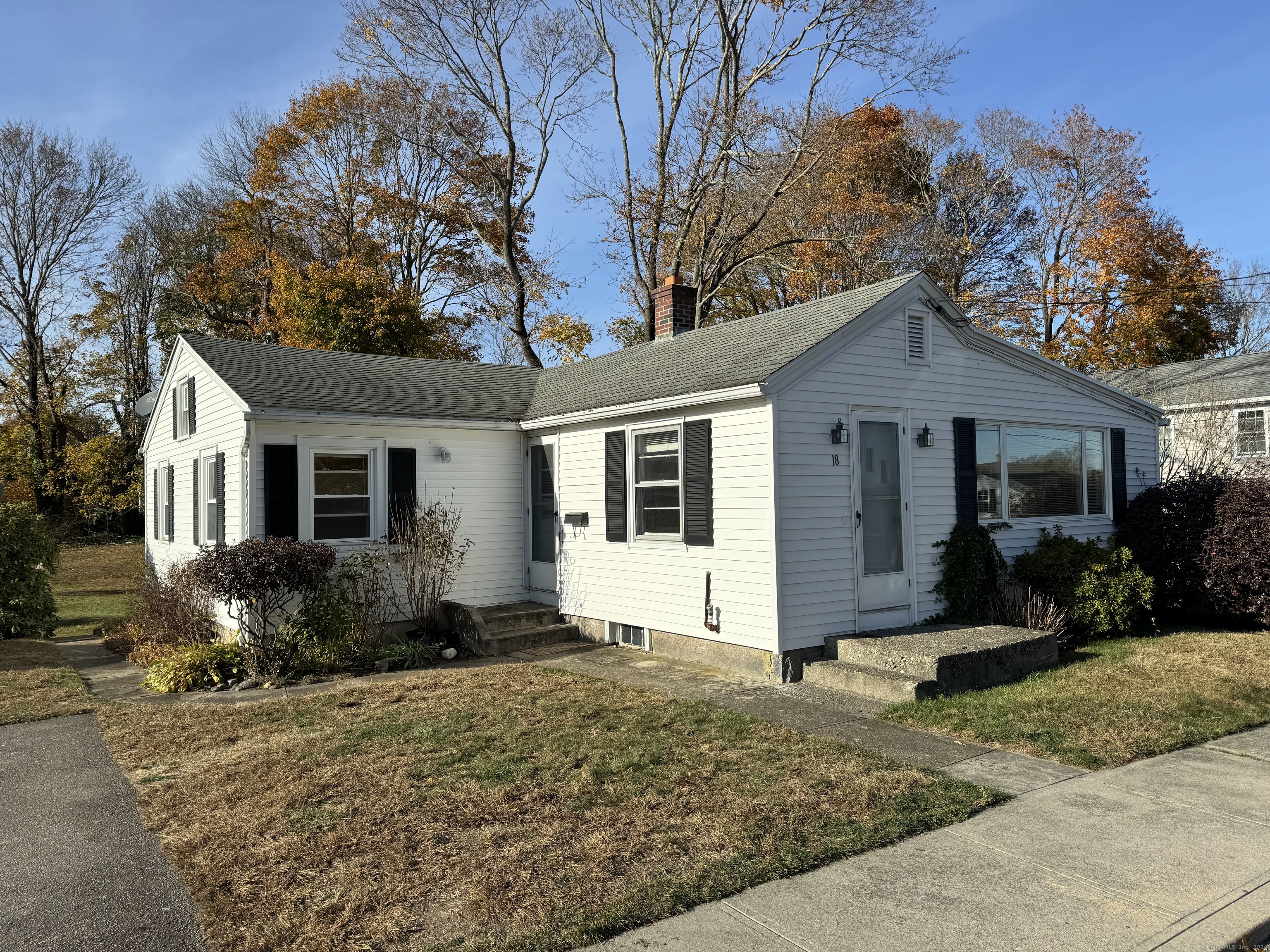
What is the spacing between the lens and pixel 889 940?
133 inches

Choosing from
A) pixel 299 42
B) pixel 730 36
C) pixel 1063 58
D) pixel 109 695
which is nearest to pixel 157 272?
pixel 299 42

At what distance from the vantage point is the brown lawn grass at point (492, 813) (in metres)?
3.63

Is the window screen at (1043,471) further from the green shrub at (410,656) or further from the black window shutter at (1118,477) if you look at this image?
the green shrub at (410,656)

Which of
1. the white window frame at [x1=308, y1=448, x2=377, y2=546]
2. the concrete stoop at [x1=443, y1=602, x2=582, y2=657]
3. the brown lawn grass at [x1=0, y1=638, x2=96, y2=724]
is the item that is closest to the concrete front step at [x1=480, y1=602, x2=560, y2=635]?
the concrete stoop at [x1=443, y1=602, x2=582, y2=657]

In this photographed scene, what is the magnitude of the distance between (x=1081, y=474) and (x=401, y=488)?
9126 mm

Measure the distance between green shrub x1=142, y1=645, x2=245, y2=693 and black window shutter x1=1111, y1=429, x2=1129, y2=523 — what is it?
11.3m

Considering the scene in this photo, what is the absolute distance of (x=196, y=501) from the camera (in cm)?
1238

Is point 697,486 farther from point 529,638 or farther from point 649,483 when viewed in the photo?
point 529,638

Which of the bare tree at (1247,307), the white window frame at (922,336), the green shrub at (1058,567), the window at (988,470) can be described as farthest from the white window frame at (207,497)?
the bare tree at (1247,307)

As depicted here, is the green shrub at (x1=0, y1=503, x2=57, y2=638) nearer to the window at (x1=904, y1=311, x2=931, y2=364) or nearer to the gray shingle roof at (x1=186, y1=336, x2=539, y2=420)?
the gray shingle roof at (x1=186, y1=336, x2=539, y2=420)

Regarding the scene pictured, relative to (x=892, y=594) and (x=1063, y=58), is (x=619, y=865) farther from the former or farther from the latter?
(x=1063, y=58)

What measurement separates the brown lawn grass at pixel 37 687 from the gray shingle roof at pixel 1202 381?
72.3ft

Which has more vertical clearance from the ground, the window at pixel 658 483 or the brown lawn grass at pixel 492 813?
the window at pixel 658 483

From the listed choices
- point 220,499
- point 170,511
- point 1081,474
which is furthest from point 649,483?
point 170,511
